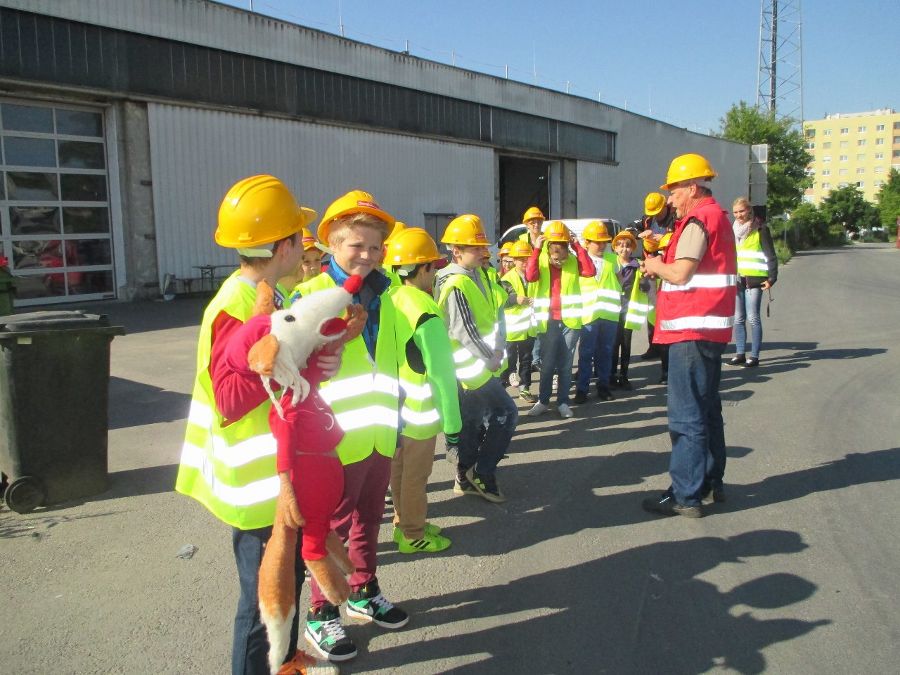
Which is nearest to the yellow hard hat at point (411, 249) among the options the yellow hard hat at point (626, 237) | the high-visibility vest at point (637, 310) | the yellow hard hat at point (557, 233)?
the yellow hard hat at point (557, 233)

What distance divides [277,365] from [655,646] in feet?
7.18

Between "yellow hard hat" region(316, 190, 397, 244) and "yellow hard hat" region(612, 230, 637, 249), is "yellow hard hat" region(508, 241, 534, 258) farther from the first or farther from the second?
"yellow hard hat" region(316, 190, 397, 244)

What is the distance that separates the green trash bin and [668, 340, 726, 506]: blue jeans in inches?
146

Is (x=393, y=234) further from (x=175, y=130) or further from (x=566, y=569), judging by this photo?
(x=175, y=130)

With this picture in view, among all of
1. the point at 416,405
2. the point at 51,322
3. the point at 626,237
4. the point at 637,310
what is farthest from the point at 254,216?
the point at 626,237

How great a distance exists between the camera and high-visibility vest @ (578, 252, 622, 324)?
25.4 ft

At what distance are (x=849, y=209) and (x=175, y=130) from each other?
306 feet

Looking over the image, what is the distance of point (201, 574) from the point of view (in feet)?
12.8

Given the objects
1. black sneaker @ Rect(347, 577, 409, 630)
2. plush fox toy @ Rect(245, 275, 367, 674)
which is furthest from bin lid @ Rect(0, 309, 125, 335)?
plush fox toy @ Rect(245, 275, 367, 674)

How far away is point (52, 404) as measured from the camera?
462cm

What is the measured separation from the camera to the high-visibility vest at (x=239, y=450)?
7.77 feet

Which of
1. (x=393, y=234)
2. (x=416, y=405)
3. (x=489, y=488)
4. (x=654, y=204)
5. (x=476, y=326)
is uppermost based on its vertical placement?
(x=654, y=204)

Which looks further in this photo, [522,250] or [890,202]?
[890,202]

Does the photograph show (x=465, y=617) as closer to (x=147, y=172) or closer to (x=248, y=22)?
(x=147, y=172)
